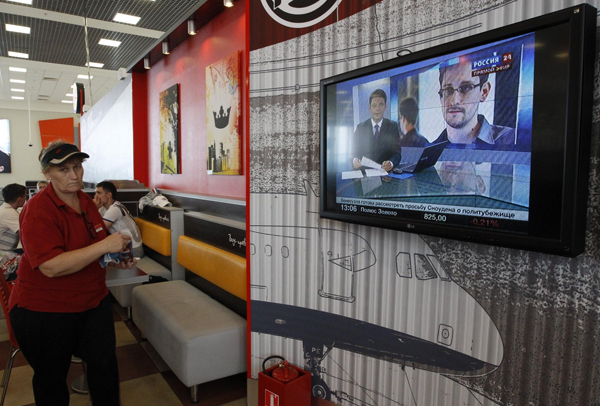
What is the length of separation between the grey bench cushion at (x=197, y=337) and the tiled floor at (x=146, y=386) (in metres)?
0.18

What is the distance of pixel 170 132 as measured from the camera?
544cm

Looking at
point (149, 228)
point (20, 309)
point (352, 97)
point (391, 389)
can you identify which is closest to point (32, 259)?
point (20, 309)

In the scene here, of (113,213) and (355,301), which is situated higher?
(113,213)

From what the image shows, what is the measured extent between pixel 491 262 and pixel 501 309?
18 centimetres

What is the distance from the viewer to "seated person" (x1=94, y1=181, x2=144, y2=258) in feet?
14.2

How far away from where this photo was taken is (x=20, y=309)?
202 cm

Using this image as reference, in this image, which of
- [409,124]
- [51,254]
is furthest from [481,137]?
[51,254]

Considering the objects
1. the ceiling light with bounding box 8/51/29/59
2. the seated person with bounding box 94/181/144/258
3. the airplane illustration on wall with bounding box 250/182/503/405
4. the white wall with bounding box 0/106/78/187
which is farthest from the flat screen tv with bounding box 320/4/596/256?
the white wall with bounding box 0/106/78/187

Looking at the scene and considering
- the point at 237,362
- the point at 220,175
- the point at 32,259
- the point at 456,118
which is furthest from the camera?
the point at 220,175

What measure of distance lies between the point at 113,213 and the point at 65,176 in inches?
95.7

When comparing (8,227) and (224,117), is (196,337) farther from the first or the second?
(8,227)

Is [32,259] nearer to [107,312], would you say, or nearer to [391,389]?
[107,312]

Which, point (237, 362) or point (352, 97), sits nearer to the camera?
point (352, 97)

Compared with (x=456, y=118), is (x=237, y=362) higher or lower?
lower
